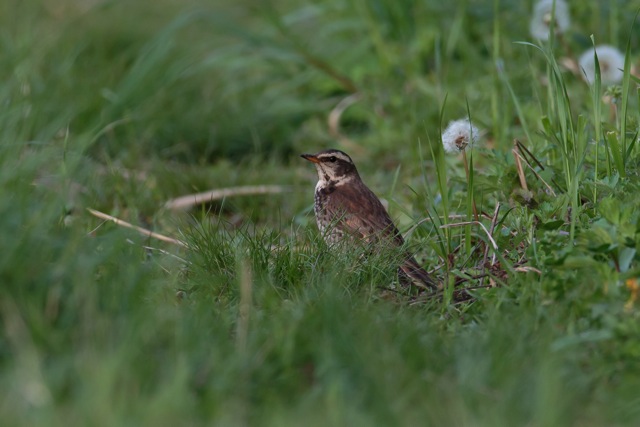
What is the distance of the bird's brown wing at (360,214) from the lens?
515cm

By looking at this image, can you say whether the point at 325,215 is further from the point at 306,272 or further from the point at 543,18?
the point at 543,18

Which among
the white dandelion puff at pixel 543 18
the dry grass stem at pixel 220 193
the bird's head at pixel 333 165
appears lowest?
the dry grass stem at pixel 220 193

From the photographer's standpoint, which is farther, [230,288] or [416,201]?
[416,201]

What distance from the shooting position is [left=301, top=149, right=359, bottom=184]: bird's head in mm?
6285

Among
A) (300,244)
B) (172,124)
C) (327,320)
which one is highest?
(327,320)

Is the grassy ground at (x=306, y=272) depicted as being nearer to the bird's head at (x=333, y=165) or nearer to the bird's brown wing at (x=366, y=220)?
the bird's brown wing at (x=366, y=220)

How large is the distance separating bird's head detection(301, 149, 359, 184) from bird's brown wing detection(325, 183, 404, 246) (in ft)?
0.78

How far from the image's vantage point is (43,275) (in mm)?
3646

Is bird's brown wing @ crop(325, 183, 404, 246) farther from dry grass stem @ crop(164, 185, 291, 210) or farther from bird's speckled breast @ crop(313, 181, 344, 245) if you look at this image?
dry grass stem @ crop(164, 185, 291, 210)

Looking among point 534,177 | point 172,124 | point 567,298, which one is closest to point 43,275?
point 567,298

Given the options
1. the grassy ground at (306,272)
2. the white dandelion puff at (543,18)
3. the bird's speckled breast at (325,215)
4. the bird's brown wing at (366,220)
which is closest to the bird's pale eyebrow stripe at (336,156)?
the bird's speckled breast at (325,215)

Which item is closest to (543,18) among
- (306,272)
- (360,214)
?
(360,214)

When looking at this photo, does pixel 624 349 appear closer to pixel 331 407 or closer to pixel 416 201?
pixel 331 407

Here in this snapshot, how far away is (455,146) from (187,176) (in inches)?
108
